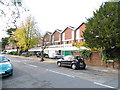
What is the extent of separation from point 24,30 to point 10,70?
27.6 meters

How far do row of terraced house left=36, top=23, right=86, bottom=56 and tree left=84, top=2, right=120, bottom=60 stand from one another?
14758 mm

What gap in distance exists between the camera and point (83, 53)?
15.9 meters

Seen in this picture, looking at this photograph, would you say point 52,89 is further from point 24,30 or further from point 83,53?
point 24,30

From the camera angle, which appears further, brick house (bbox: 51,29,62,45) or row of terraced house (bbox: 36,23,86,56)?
brick house (bbox: 51,29,62,45)

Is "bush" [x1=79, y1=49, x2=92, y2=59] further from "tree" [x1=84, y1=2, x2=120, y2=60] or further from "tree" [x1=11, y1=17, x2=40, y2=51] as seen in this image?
"tree" [x1=11, y1=17, x2=40, y2=51]

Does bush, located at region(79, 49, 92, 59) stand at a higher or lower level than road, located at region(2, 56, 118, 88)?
higher

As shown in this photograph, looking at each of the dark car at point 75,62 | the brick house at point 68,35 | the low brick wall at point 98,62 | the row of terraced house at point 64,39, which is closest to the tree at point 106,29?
the low brick wall at point 98,62

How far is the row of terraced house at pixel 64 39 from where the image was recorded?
29.5 metres

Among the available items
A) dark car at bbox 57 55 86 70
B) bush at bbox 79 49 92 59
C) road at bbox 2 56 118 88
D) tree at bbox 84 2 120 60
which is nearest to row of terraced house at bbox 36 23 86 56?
bush at bbox 79 49 92 59

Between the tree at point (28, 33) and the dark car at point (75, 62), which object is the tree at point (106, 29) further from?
the tree at point (28, 33)

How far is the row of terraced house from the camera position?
2952cm

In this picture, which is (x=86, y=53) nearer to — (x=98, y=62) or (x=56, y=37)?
(x=98, y=62)

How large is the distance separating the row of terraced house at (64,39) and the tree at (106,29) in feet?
48.4

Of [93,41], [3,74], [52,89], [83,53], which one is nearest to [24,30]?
[83,53]
